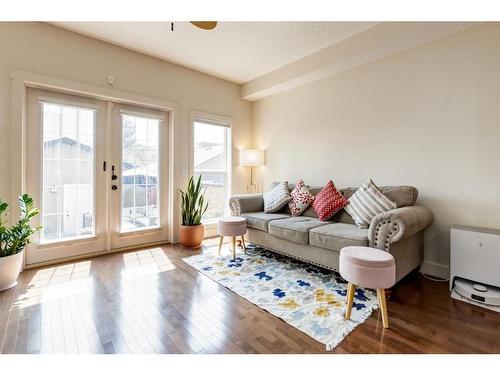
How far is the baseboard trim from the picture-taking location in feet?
8.10

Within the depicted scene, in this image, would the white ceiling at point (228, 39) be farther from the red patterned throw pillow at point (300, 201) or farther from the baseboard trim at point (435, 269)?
the baseboard trim at point (435, 269)

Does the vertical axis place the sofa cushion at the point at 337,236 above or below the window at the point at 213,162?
below

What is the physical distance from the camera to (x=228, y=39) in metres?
2.89

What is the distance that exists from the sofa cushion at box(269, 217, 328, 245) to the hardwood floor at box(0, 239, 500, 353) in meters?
0.86

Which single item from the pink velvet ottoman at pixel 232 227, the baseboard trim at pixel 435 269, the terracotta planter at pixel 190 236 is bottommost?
the baseboard trim at pixel 435 269

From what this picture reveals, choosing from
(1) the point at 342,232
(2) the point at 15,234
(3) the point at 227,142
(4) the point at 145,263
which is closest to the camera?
(2) the point at 15,234

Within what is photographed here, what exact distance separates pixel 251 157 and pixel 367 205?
218 cm

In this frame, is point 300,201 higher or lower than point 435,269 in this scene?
higher

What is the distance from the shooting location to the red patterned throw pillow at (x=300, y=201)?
317cm

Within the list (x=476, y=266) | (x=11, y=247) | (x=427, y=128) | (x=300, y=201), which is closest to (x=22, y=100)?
(x=11, y=247)

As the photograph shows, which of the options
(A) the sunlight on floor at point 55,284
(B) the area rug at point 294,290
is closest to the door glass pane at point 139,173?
(A) the sunlight on floor at point 55,284

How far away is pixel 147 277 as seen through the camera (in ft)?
8.02

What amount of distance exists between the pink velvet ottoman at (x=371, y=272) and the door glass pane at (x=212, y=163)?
2.73 meters

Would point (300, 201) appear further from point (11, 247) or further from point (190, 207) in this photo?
point (11, 247)
